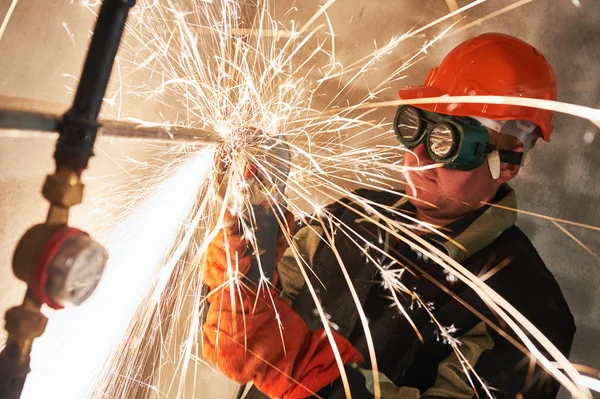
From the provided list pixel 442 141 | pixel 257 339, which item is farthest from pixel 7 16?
pixel 442 141

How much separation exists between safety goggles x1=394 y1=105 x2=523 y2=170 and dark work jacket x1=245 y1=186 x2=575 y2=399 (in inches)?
6.6

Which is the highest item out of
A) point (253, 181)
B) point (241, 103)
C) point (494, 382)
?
point (241, 103)

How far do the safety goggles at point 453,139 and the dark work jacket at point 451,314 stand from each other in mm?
168

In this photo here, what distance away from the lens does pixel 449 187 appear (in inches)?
55.0

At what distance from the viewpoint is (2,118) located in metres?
0.55

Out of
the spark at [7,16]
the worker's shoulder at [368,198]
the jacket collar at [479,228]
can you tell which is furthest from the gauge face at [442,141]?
the spark at [7,16]

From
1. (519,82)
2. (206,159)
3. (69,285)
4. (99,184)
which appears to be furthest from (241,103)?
(69,285)

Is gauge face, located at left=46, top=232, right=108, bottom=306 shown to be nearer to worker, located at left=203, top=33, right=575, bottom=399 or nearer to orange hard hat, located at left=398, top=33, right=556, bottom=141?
worker, located at left=203, top=33, right=575, bottom=399

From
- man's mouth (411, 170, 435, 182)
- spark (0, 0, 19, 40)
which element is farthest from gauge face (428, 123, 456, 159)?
spark (0, 0, 19, 40)

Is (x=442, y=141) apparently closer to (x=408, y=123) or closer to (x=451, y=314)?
(x=408, y=123)

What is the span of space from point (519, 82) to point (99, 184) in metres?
1.15

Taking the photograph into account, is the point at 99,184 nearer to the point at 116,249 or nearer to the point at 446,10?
the point at 116,249

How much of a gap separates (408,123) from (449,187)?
0.20m

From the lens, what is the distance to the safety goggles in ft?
4.25
